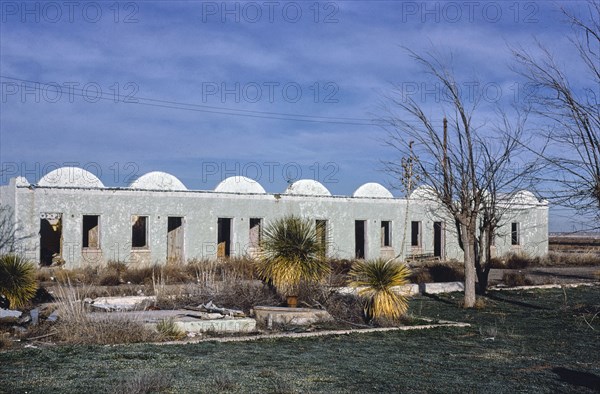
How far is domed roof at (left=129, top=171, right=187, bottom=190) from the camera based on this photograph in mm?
29392

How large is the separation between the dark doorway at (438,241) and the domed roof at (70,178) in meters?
17.7

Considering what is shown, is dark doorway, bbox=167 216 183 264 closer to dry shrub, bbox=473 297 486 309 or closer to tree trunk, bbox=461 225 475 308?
tree trunk, bbox=461 225 475 308

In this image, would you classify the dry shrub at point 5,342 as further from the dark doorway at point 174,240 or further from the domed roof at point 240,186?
the domed roof at point 240,186

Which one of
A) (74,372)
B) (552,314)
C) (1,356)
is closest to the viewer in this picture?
(74,372)

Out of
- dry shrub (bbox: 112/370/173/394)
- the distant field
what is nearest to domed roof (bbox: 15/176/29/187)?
dry shrub (bbox: 112/370/173/394)

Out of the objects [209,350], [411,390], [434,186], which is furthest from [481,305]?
[411,390]

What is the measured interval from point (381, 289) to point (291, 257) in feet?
7.30

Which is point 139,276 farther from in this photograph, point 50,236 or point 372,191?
point 372,191

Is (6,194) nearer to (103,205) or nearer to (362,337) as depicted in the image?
(103,205)

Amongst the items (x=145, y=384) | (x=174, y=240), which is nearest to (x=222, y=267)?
(x=174, y=240)

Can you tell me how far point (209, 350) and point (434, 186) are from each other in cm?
941

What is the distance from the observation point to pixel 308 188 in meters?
34.0

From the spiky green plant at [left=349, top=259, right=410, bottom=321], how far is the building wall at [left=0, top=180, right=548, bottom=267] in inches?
364

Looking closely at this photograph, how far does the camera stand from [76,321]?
41.6 feet
